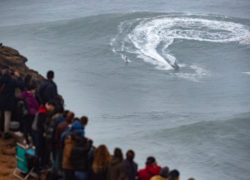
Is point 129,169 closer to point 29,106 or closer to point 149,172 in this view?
point 149,172

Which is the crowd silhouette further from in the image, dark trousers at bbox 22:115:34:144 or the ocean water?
the ocean water

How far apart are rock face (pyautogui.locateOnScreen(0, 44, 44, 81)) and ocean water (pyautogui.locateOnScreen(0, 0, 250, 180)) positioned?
4.59m

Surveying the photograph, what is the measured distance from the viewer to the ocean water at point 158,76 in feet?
72.3

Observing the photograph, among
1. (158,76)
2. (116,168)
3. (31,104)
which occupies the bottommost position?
(158,76)

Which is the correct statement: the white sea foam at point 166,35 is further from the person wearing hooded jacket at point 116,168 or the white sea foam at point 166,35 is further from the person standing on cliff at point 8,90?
the person wearing hooded jacket at point 116,168

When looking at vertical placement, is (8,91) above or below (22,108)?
above

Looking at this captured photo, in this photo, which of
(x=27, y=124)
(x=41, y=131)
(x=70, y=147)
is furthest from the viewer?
(x=27, y=124)

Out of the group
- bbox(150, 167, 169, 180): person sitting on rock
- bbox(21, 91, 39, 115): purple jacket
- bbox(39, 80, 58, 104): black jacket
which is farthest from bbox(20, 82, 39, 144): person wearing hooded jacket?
bbox(150, 167, 169, 180): person sitting on rock

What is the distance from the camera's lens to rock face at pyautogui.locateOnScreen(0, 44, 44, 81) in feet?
59.4

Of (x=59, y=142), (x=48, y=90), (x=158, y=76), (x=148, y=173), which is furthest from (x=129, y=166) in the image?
(x=158, y=76)

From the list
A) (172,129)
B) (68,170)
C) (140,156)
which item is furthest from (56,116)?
(172,129)

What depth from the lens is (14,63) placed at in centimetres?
1902

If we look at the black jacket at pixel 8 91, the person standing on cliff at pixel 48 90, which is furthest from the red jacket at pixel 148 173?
the black jacket at pixel 8 91

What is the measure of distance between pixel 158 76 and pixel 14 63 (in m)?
20.8
